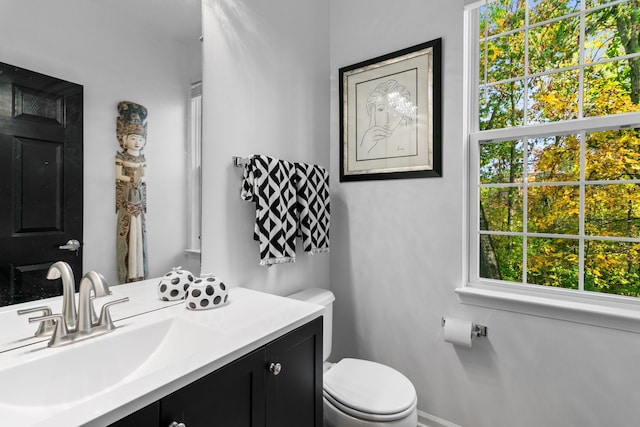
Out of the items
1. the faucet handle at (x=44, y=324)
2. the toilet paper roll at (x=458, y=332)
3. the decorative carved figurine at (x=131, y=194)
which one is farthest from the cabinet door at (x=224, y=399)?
the toilet paper roll at (x=458, y=332)

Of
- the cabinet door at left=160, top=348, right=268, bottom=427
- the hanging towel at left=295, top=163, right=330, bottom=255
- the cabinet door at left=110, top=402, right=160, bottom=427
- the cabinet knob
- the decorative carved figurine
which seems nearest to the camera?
the cabinet door at left=110, top=402, right=160, bottom=427

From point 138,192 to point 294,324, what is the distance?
723 millimetres

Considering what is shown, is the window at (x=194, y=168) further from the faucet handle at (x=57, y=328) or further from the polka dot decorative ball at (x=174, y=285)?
the faucet handle at (x=57, y=328)

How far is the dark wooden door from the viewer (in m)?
0.88

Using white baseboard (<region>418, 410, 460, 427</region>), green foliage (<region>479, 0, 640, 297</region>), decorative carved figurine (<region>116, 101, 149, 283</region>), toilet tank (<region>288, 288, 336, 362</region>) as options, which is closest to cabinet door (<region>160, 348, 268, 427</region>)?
decorative carved figurine (<region>116, 101, 149, 283</region>)

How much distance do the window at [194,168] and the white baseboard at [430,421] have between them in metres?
1.47

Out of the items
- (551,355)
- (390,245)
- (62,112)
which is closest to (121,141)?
(62,112)

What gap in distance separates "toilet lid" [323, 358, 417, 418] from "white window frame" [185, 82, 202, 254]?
84 centimetres

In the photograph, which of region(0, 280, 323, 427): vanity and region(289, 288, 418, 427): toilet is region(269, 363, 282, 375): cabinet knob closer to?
region(0, 280, 323, 427): vanity

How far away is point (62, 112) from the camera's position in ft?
3.21

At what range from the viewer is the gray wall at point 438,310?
1375 mm

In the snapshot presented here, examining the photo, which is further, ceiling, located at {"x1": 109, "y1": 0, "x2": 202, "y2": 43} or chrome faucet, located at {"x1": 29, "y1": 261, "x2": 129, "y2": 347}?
ceiling, located at {"x1": 109, "y1": 0, "x2": 202, "y2": 43}

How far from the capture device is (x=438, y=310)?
1703 mm

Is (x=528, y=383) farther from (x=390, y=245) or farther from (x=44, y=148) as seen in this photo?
(x=44, y=148)
